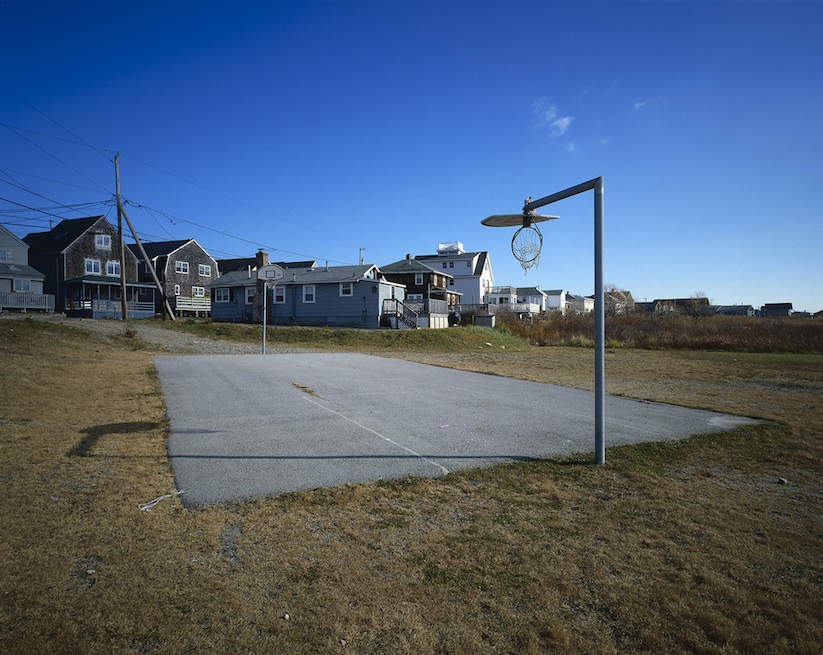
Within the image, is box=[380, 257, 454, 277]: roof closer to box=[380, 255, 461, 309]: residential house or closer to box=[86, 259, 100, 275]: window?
box=[380, 255, 461, 309]: residential house

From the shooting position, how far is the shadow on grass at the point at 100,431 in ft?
19.5

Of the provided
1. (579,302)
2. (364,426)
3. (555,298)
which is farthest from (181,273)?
(579,302)

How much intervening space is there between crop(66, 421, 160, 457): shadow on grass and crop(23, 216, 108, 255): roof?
4669cm

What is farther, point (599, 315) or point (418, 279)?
point (418, 279)

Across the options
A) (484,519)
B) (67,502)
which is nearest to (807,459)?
(484,519)

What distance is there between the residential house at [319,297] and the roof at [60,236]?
16.0 meters

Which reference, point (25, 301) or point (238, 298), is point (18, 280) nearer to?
point (25, 301)

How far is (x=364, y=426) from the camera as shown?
7.85 metres

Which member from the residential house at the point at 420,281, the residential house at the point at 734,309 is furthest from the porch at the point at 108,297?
the residential house at the point at 734,309

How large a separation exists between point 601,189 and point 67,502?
21.5 feet

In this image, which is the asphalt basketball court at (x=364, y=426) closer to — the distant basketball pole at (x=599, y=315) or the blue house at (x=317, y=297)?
the distant basketball pole at (x=599, y=315)

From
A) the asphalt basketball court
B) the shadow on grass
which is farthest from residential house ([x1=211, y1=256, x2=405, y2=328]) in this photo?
the shadow on grass

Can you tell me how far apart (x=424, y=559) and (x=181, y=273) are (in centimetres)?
5455

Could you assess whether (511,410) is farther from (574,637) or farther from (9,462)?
(9,462)
